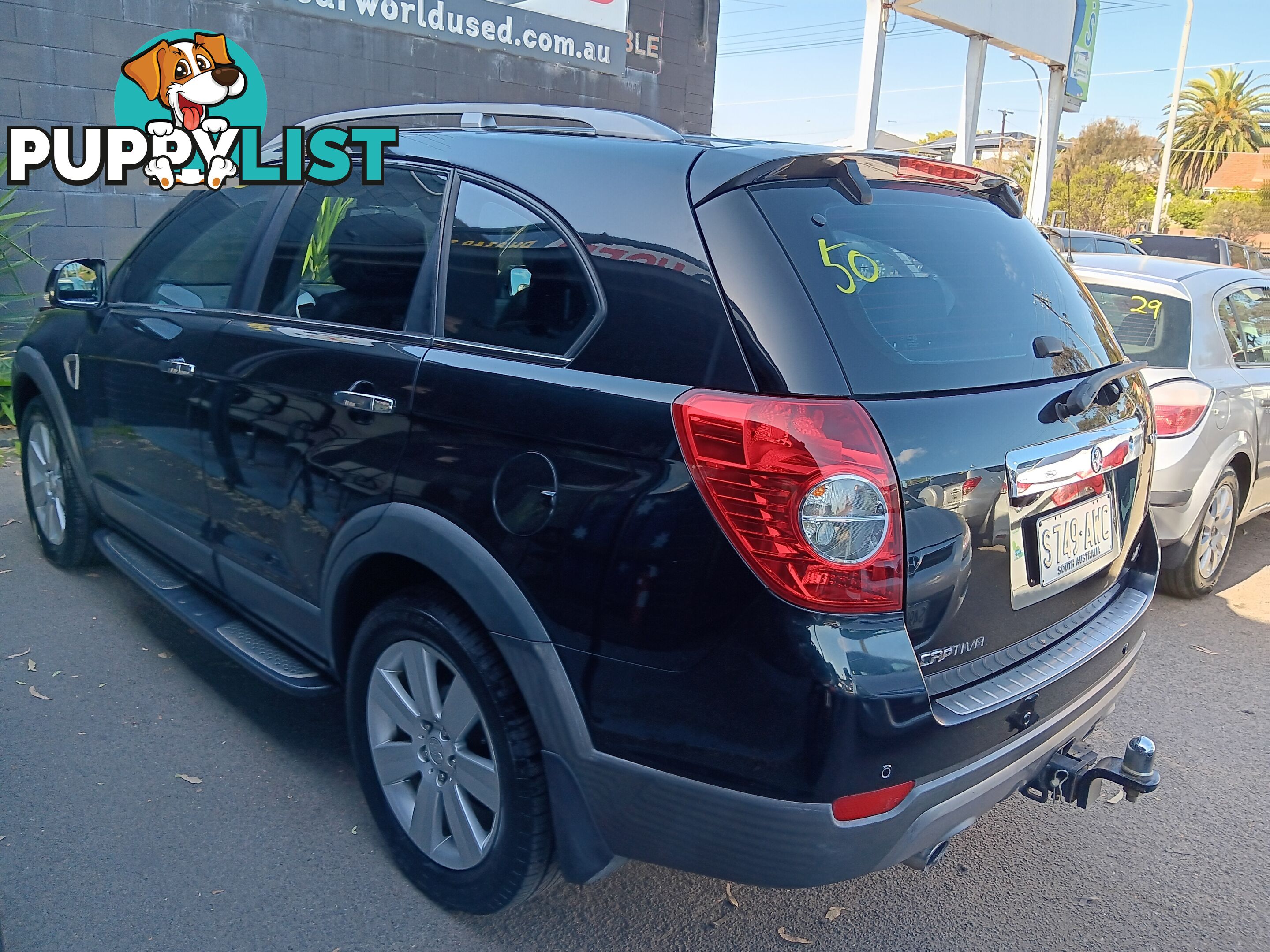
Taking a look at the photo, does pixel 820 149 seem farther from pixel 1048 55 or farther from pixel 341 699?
pixel 1048 55

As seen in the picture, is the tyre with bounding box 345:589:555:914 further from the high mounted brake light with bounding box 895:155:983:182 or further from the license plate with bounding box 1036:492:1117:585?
the high mounted brake light with bounding box 895:155:983:182

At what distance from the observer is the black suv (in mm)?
1893

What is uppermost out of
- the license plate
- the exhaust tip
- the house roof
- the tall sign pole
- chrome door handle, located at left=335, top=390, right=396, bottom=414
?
the house roof

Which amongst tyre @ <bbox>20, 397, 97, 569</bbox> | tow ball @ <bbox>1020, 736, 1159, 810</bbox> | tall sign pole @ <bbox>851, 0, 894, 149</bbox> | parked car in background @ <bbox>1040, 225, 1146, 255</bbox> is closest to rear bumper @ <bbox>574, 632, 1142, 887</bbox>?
tow ball @ <bbox>1020, 736, 1159, 810</bbox>

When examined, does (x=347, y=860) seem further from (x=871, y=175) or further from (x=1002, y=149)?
(x=1002, y=149)

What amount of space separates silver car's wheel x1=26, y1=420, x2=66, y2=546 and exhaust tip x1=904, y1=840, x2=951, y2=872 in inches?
153

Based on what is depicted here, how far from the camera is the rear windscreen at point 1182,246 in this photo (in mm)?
17344

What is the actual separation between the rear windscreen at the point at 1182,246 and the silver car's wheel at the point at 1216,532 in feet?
45.5

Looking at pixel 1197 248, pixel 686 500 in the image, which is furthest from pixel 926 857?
pixel 1197 248

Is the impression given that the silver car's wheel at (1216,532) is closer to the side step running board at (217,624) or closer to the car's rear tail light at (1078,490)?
the car's rear tail light at (1078,490)

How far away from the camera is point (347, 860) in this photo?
2.74 m

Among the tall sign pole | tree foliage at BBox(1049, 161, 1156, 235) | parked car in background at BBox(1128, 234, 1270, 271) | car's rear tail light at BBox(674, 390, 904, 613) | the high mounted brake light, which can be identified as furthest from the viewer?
tree foliage at BBox(1049, 161, 1156, 235)

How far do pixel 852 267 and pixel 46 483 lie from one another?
4076 mm


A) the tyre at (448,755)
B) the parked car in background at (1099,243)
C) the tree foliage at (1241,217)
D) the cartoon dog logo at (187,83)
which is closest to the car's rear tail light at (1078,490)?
the tyre at (448,755)
